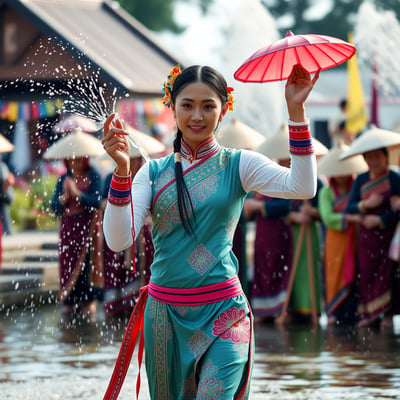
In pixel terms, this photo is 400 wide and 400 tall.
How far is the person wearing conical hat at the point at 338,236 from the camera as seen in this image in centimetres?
939

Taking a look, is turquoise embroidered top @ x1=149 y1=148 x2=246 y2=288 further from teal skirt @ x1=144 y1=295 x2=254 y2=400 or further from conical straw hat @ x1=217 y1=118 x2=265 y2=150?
conical straw hat @ x1=217 y1=118 x2=265 y2=150

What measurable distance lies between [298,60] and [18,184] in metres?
15.5

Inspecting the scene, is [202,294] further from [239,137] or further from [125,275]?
[125,275]

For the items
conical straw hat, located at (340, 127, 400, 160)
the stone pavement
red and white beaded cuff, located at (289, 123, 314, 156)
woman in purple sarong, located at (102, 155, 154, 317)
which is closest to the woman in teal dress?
red and white beaded cuff, located at (289, 123, 314, 156)

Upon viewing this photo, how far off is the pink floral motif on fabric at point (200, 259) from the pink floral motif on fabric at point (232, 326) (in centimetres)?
18

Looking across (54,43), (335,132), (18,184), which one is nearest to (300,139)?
(335,132)

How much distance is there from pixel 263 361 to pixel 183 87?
3804 mm

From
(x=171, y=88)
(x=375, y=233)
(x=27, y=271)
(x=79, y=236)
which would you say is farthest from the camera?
(x=27, y=271)

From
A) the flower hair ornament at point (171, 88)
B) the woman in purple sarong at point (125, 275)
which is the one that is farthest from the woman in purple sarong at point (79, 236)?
the flower hair ornament at point (171, 88)

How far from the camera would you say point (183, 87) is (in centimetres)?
397

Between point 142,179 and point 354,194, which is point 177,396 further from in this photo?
point 354,194

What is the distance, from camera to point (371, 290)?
9203mm

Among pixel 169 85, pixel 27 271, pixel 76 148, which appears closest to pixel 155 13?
pixel 27 271

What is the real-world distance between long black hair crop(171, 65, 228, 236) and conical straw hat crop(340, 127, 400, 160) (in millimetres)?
4786
